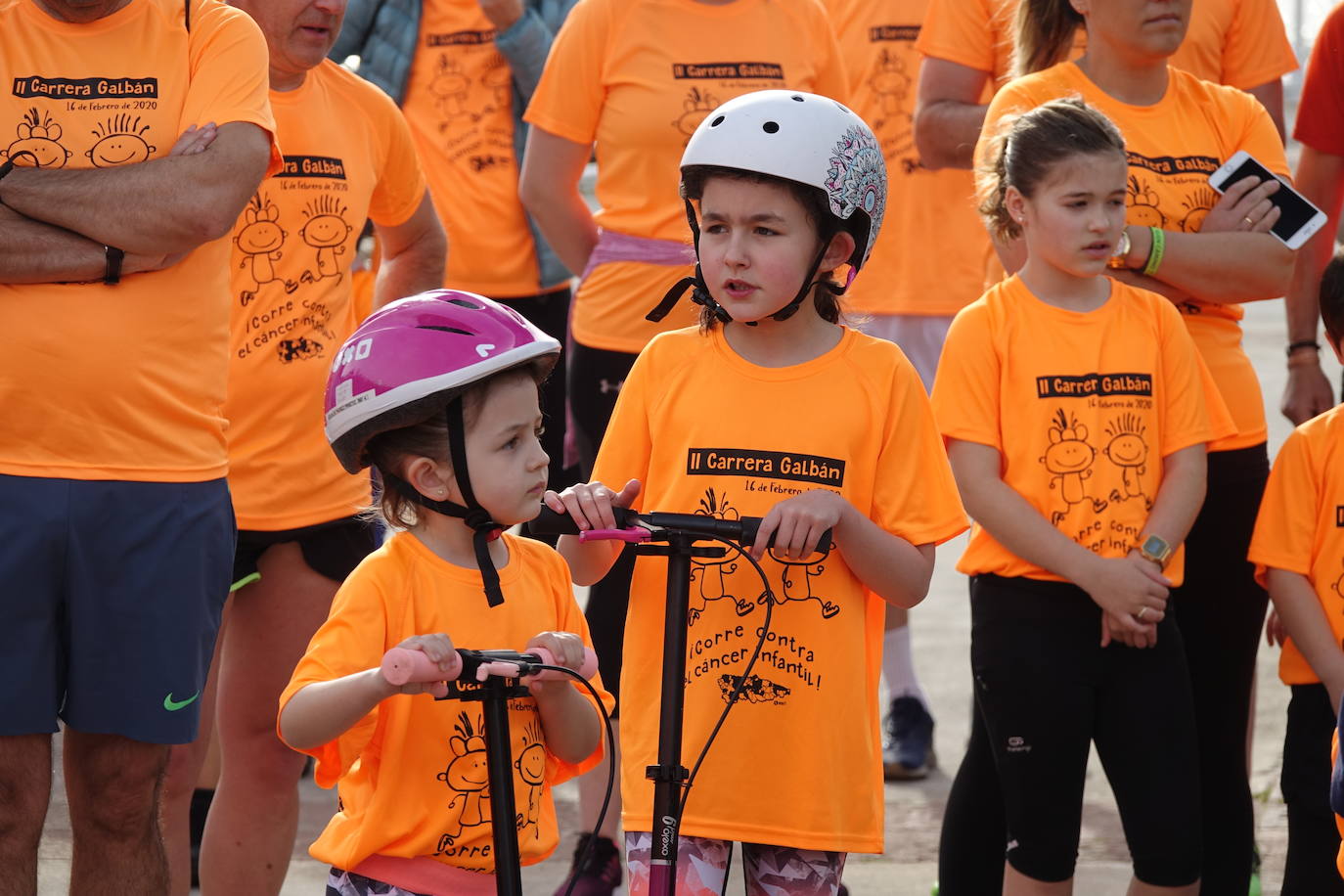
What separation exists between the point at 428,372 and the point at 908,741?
370 cm

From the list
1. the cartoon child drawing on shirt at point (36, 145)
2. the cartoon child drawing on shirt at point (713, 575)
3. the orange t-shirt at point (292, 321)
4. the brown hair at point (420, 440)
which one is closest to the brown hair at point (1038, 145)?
the cartoon child drawing on shirt at point (713, 575)

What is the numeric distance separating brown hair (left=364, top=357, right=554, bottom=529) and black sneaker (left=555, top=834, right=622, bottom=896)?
79.3 inches

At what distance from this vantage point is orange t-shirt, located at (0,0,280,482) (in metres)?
4.00

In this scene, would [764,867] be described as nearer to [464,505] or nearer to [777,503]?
[777,503]


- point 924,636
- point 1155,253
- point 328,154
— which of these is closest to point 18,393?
point 328,154

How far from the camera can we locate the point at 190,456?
415 cm

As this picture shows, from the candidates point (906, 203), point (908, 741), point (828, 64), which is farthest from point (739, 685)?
point (906, 203)

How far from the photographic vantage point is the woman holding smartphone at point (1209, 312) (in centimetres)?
478

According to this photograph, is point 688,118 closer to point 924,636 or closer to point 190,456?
point 190,456

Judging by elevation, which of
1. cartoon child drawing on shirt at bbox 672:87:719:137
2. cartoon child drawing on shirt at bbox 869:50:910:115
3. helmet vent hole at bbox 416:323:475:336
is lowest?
helmet vent hole at bbox 416:323:475:336

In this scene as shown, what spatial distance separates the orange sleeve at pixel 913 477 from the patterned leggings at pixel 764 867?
2.30 feet

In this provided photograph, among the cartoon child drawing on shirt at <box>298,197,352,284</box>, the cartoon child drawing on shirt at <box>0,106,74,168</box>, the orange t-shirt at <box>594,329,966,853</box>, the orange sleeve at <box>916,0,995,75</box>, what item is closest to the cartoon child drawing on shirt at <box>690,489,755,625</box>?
the orange t-shirt at <box>594,329,966,853</box>

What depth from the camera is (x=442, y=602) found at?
11.3 feet

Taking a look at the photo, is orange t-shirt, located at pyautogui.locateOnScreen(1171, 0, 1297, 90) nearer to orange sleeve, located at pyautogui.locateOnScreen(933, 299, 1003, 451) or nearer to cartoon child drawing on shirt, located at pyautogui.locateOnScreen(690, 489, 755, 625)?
orange sleeve, located at pyautogui.locateOnScreen(933, 299, 1003, 451)
